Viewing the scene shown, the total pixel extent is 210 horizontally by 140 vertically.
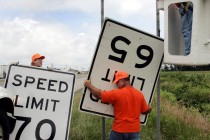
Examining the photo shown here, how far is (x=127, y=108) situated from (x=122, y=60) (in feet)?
2.12

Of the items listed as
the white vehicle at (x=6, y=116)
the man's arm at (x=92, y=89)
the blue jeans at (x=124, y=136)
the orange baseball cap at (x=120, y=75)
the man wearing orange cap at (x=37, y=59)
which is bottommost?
the blue jeans at (x=124, y=136)

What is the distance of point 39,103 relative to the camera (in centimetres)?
588

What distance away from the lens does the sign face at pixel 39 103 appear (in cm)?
581

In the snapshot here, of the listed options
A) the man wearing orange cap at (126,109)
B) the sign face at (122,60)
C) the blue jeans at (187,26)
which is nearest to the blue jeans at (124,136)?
the man wearing orange cap at (126,109)

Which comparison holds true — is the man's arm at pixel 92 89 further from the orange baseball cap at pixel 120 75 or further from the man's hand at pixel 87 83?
the orange baseball cap at pixel 120 75

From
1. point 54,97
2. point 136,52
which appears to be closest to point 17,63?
point 54,97

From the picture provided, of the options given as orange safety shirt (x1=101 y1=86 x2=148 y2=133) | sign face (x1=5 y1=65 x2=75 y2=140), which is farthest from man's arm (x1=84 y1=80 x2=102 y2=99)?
sign face (x1=5 y1=65 x2=75 y2=140)

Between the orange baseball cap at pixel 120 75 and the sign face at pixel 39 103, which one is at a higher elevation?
the orange baseball cap at pixel 120 75

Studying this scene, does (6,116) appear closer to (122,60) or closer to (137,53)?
(122,60)

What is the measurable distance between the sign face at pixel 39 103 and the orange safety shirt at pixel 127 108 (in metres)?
0.64

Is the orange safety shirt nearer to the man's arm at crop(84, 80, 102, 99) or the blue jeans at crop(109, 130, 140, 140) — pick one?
the blue jeans at crop(109, 130, 140, 140)

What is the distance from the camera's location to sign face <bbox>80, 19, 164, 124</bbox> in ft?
19.1

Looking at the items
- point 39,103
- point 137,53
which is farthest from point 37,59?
point 137,53

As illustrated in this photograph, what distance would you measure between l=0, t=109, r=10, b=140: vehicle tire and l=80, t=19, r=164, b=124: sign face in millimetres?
984
